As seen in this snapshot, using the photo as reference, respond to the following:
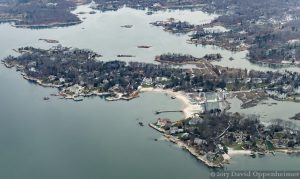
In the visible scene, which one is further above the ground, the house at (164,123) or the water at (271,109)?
the water at (271,109)

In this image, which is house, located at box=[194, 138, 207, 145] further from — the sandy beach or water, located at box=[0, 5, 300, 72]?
water, located at box=[0, 5, 300, 72]

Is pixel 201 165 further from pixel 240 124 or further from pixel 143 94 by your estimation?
pixel 143 94

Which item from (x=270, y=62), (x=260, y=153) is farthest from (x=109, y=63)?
(x=260, y=153)

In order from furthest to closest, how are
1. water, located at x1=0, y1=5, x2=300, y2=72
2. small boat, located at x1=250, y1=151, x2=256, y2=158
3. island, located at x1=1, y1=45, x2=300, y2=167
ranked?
water, located at x1=0, y1=5, x2=300, y2=72 → island, located at x1=1, y1=45, x2=300, y2=167 → small boat, located at x1=250, y1=151, x2=256, y2=158

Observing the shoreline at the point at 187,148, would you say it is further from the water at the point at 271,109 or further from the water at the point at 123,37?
the water at the point at 123,37

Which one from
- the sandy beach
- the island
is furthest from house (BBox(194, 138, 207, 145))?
the sandy beach

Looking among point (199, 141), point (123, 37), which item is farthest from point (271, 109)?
point (123, 37)

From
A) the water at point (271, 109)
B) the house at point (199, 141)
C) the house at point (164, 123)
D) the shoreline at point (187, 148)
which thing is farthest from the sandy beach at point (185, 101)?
the house at point (199, 141)

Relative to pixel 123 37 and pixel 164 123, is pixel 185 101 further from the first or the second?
pixel 123 37
